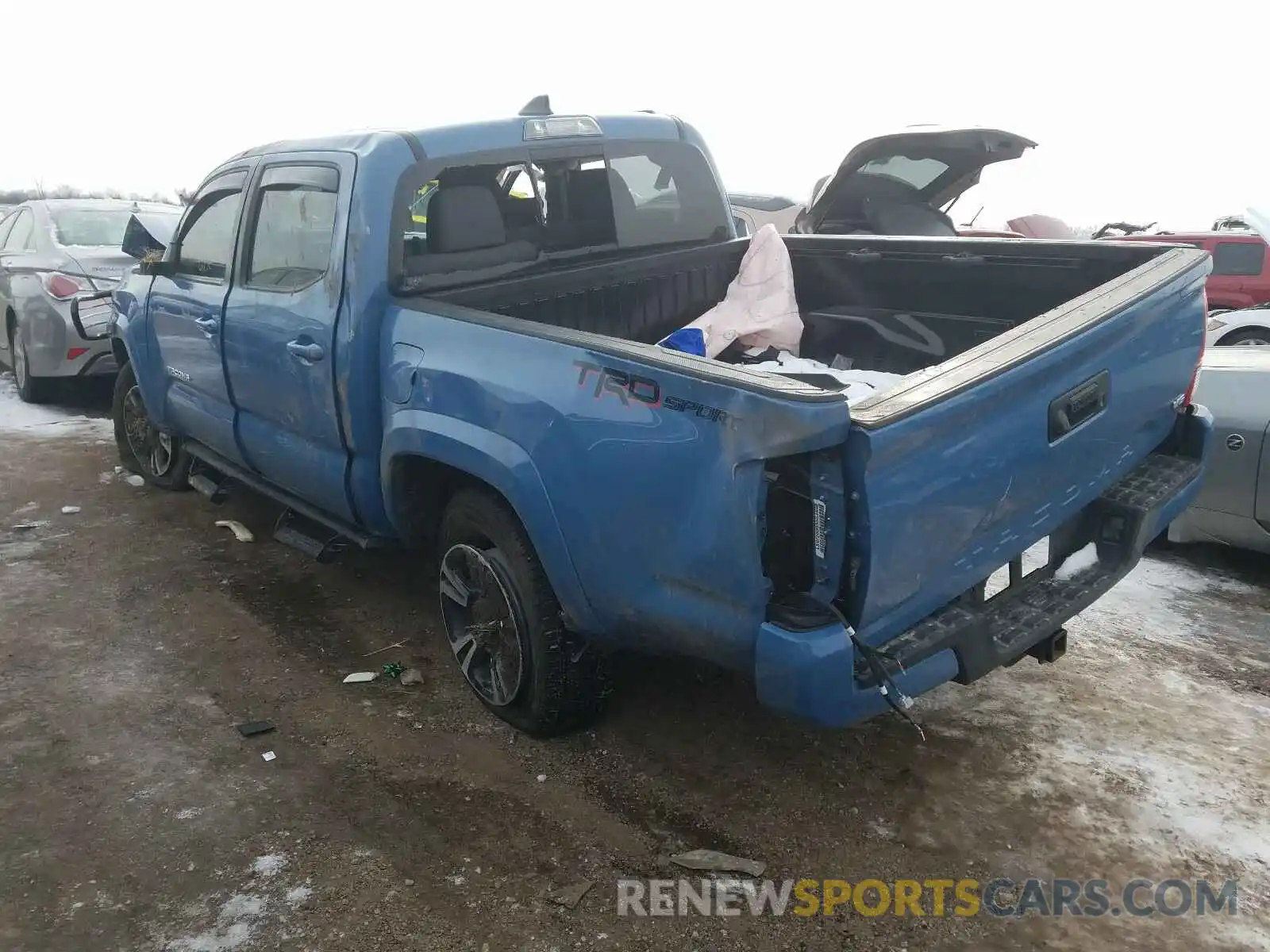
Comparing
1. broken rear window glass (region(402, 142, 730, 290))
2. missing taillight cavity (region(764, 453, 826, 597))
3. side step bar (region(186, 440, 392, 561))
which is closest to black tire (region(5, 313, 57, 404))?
side step bar (region(186, 440, 392, 561))

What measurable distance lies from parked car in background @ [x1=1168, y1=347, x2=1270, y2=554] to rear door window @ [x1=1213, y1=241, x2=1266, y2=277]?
7.63 metres

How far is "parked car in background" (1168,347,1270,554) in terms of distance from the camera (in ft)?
14.3

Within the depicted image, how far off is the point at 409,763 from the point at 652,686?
3.07ft

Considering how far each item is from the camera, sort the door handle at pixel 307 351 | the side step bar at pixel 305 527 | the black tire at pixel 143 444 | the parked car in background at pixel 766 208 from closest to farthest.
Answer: the door handle at pixel 307 351, the side step bar at pixel 305 527, the black tire at pixel 143 444, the parked car in background at pixel 766 208

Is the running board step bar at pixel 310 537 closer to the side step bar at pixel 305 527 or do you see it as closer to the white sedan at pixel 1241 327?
the side step bar at pixel 305 527

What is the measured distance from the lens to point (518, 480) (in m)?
2.95

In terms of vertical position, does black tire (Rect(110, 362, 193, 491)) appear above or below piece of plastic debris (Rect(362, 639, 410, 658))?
above

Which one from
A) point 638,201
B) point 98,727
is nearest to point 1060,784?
point 638,201

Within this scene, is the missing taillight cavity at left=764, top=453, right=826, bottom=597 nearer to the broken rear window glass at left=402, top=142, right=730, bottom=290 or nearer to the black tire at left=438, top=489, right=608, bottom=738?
the black tire at left=438, top=489, right=608, bottom=738

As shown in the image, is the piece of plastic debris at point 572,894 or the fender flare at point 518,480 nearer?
the piece of plastic debris at point 572,894

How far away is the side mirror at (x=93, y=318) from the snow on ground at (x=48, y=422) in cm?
71

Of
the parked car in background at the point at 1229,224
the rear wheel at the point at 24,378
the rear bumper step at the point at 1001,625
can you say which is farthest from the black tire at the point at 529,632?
the parked car in background at the point at 1229,224

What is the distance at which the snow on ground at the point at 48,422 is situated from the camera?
7.56 metres

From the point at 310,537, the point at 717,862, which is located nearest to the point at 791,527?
the point at 717,862
